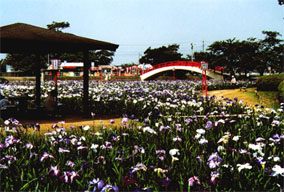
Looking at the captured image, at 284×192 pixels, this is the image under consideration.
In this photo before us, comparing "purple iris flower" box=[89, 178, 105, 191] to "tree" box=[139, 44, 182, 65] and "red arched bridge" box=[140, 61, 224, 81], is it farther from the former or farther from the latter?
"tree" box=[139, 44, 182, 65]

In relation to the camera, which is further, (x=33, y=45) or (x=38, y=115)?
(x=38, y=115)

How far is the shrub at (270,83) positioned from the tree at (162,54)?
55.0 metres

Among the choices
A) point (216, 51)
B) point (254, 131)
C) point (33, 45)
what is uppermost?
point (216, 51)

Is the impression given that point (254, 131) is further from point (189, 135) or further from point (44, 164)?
point (44, 164)

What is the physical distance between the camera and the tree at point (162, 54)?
68500 mm

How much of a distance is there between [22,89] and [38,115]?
789 centimetres

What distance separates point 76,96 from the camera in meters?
11.8

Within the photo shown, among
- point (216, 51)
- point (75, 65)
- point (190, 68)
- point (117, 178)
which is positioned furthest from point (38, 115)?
point (75, 65)

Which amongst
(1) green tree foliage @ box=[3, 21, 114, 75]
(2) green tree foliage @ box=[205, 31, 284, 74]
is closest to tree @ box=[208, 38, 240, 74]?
(2) green tree foliage @ box=[205, 31, 284, 74]

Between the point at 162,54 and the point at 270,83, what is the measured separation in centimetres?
5835

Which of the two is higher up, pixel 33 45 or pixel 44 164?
pixel 33 45

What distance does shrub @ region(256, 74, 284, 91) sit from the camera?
12627mm

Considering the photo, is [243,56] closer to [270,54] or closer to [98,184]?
[270,54]

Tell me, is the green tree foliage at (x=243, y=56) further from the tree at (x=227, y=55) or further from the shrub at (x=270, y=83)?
the shrub at (x=270, y=83)
